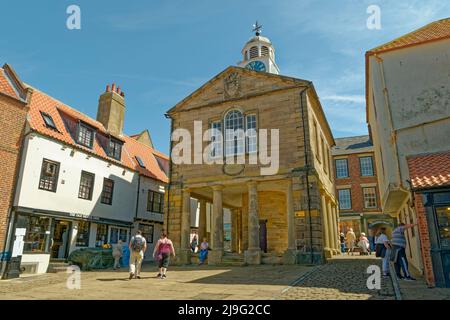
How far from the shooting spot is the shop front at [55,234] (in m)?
15.4

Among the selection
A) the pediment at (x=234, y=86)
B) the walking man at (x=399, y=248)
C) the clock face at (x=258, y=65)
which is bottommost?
the walking man at (x=399, y=248)

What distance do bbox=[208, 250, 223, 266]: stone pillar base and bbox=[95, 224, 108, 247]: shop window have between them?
814 cm

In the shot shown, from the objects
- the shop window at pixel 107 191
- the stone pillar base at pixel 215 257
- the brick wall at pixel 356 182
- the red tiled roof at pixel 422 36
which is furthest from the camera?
the brick wall at pixel 356 182

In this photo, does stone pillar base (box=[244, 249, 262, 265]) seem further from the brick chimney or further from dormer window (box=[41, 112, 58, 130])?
the brick chimney

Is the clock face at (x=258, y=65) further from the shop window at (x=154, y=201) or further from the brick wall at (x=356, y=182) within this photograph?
the brick wall at (x=356, y=182)

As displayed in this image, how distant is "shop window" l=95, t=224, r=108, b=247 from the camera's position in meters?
20.2

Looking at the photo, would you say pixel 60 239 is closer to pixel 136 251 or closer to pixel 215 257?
pixel 136 251

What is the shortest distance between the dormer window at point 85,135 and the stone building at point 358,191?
83.3 feet

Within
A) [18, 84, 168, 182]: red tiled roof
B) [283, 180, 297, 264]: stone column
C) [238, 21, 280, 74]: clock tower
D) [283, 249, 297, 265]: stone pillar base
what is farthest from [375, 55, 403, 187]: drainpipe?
[18, 84, 168, 182]: red tiled roof

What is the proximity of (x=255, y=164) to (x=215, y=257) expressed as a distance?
17.6ft

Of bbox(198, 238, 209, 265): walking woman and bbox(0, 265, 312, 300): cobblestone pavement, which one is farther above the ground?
bbox(198, 238, 209, 265): walking woman

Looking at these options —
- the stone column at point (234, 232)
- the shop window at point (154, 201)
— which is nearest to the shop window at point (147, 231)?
the shop window at point (154, 201)

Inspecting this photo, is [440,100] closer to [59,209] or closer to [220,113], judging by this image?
[220,113]

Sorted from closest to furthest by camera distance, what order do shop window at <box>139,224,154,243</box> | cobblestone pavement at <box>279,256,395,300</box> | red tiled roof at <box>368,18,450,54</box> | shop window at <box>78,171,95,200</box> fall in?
cobblestone pavement at <box>279,256,395,300</box> → red tiled roof at <box>368,18,450,54</box> → shop window at <box>78,171,95,200</box> → shop window at <box>139,224,154,243</box>
